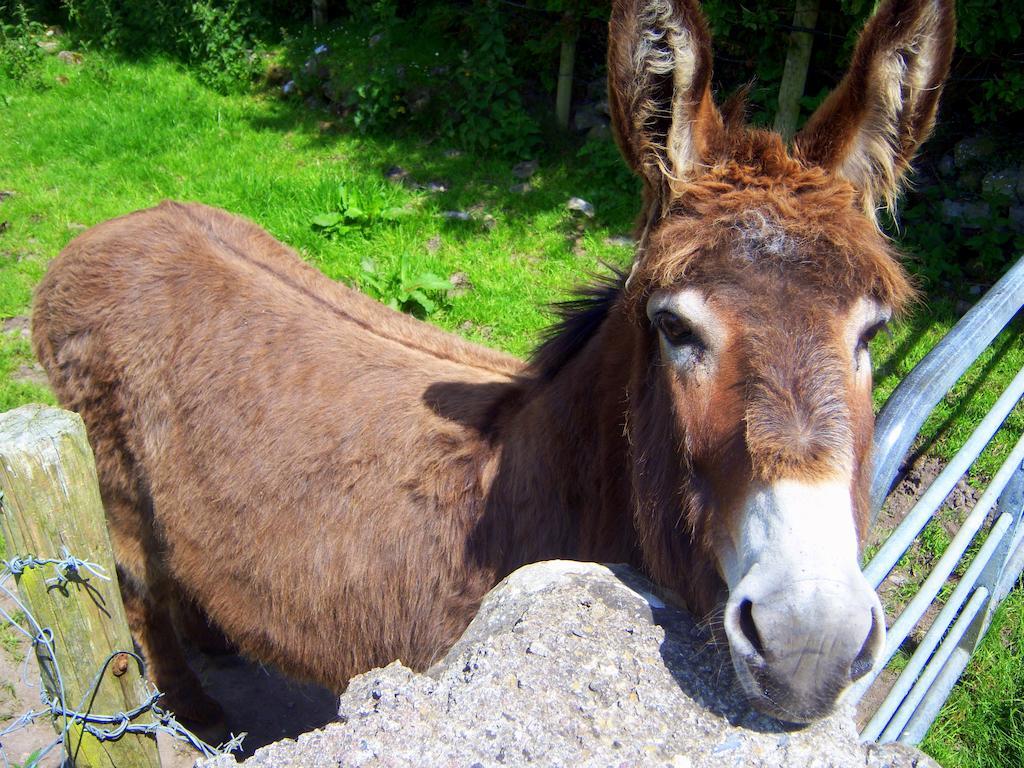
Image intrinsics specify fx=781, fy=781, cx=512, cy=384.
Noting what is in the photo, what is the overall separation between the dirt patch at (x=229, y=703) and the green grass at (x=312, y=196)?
91 cm

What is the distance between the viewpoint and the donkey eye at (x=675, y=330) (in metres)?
1.89

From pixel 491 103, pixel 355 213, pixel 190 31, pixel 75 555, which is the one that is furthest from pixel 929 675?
pixel 190 31

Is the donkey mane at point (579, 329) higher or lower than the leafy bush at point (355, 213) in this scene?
higher

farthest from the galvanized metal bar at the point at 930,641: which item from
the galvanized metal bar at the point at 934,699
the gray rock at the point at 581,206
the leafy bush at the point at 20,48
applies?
Result: the leafy bush at the point at 20,48

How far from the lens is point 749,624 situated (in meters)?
1.52

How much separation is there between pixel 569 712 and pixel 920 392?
118 centimetres

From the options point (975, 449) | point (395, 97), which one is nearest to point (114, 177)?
point (395, 97)

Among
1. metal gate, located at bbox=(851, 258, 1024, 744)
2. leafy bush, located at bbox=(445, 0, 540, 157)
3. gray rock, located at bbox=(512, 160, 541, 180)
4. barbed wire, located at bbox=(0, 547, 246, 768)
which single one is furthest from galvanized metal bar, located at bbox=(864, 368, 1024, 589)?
leafy bush, located at bbox=(445, 0, 540, 157)

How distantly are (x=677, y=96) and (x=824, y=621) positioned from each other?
4.33 feet

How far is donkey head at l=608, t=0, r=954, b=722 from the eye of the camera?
4.84 ft

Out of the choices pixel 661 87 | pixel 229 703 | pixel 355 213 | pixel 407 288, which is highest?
pixel 661 87

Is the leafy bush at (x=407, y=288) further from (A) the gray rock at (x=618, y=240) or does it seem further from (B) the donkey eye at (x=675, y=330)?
(B) the donkey eye at (x=675, y=330)

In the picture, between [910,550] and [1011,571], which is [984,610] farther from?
[910,550]

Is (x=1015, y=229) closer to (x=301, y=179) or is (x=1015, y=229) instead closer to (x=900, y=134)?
(x=900, y=134)
